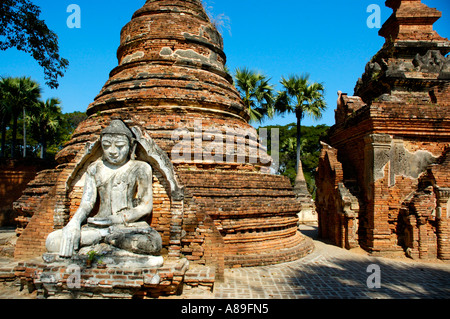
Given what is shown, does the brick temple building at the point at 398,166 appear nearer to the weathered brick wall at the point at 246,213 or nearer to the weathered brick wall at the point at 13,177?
the weathered brick wall at the point at 246,213

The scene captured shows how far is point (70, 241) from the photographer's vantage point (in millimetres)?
4883

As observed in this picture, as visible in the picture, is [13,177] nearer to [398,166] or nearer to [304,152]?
[398,166]

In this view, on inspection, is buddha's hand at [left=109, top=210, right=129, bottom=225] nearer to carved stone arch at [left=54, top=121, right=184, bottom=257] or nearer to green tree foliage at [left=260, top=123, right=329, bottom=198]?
carved stone arch at [left=54, top=121, right=184, bottom=257]

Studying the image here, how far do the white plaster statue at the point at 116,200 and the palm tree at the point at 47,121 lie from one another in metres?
24.9

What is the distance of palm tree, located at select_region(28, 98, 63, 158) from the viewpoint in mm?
27722

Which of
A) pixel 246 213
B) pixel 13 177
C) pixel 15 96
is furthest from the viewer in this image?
pixel 15 96

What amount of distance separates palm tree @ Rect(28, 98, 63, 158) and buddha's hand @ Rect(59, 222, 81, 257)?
82.8 ft

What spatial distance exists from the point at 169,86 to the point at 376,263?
26.3 feet

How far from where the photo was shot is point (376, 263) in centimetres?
879

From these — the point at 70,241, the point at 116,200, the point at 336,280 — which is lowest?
the point at 336,280

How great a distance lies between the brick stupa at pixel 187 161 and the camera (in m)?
6.11

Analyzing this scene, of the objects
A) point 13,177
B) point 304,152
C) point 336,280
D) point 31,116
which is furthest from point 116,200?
point 304,152

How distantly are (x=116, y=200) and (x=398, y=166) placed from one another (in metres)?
8.74
